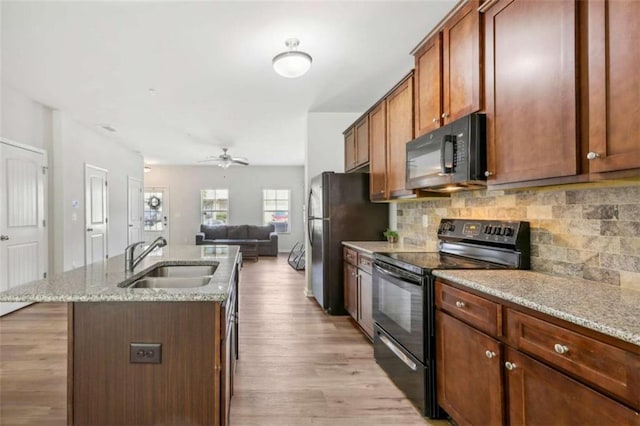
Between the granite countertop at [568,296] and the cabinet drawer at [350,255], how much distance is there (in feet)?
5.43

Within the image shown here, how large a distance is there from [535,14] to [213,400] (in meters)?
2.17

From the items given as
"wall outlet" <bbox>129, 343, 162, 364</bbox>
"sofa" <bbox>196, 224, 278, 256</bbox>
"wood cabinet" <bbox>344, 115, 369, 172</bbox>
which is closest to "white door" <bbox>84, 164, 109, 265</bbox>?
"sofa" <bbox>196, 224, 278, 256</bbox>

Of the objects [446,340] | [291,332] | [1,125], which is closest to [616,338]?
[446,340]

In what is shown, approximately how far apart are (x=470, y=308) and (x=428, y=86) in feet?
5.21

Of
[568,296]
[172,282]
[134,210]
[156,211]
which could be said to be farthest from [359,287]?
[156,211]

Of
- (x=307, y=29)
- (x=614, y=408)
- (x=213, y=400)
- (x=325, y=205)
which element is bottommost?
(x=213, y=400)

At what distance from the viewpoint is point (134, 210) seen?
7797mm

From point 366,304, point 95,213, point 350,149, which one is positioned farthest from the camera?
point 95,213

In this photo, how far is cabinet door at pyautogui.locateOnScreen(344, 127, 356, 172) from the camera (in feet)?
14.3

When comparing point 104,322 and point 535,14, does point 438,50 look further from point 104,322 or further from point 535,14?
point 104,322

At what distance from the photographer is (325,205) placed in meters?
4.04

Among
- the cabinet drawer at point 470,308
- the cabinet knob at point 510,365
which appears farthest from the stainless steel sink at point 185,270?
the cabinet knob at point 510,365

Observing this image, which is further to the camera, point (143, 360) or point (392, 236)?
point (392, 236)

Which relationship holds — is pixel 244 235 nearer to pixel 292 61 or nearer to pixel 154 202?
pixel 154 202
